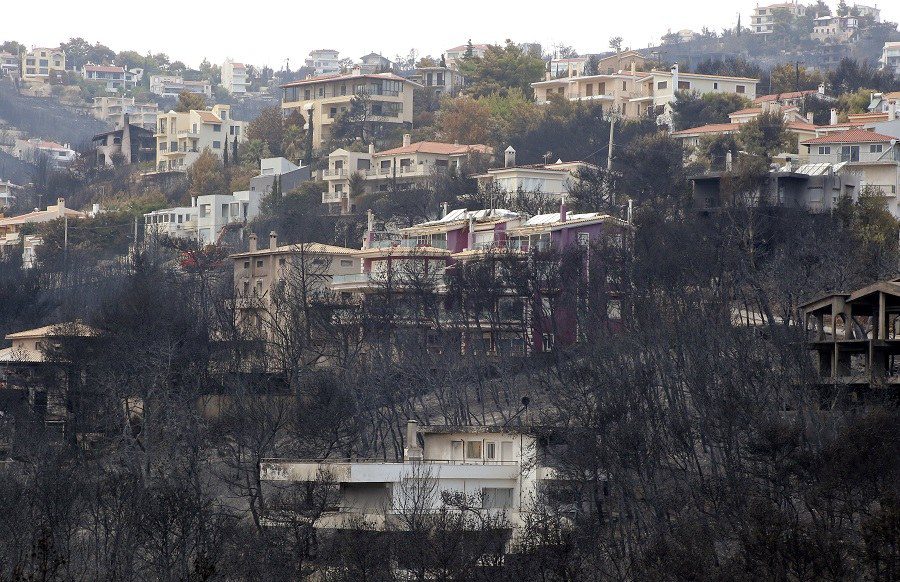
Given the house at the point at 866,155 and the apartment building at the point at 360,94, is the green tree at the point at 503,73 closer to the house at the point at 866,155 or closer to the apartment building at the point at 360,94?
the apartment building at the point at 360,94

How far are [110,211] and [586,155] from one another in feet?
80.2

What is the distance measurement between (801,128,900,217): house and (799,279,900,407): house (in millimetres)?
30363

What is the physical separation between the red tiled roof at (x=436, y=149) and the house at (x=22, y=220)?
53.9 ft

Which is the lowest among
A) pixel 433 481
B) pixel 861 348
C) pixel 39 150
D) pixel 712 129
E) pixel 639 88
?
pixel 433 481

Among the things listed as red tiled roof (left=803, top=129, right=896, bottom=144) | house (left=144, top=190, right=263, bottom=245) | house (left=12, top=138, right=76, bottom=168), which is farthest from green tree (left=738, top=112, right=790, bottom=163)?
house (left=12, top=138, right=76, bottom=168)

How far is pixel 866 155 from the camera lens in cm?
7944

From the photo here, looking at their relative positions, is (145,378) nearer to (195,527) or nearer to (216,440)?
(216,440)

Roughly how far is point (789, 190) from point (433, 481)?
31.0 metres

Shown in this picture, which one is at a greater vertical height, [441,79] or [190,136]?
[441,79]

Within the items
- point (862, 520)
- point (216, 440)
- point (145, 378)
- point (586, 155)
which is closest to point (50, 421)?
point (145, 378)

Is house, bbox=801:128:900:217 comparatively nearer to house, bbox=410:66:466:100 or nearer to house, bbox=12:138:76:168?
house, bbox=410:66:466:100

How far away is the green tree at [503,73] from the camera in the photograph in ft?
375

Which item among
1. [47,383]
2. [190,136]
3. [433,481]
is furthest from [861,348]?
[190,136]

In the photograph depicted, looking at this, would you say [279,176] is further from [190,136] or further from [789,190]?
[789,190]
